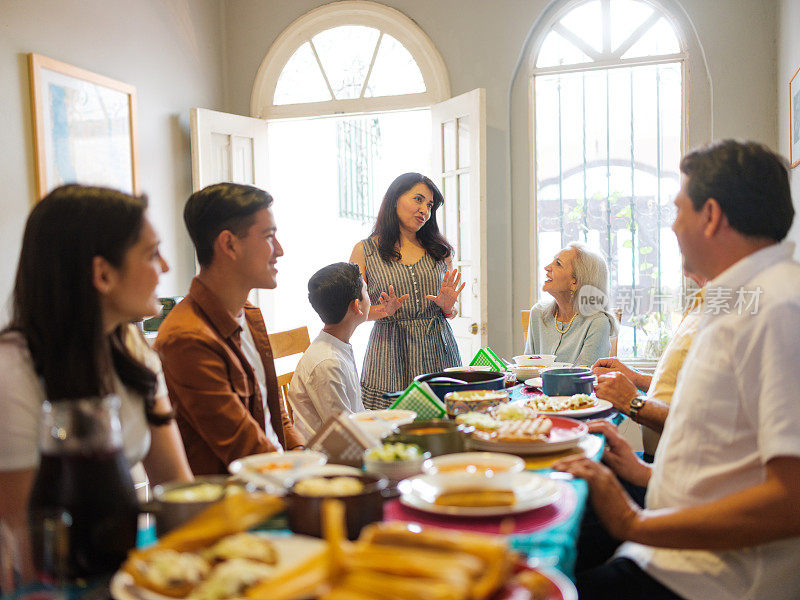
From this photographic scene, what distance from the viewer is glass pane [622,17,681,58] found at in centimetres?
439

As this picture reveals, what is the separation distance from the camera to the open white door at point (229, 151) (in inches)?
178

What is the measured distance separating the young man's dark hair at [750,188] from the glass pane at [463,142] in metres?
3.18

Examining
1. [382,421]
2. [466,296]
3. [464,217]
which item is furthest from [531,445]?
[464,217]

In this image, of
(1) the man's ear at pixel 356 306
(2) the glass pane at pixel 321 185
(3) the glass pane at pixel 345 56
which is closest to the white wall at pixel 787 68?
(1) the man's ear at pixel 356 306

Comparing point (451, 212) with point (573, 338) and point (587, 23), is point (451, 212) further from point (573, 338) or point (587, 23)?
point (573, 338)

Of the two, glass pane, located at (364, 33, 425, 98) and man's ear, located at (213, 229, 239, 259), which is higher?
glass pane, located at (364, 33, 425, 98)

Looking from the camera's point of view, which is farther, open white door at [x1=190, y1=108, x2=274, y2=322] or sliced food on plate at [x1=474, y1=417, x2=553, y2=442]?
open white door at [x1=190, y1=108, x2=274, y2=322]

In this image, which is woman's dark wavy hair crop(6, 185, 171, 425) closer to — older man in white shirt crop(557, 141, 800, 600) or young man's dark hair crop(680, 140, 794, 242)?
older man in white shirt crop(557, 141, 800, 600)

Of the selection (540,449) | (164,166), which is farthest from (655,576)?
(164,166)

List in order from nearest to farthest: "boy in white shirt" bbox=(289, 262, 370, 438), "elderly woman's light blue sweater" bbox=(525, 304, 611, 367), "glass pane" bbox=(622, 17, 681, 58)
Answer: "boy in white shirt" bbox=(289, 262, 370, 438)
"elderly woman's light blue sweater" bbox=(525, 304, 611, 367)
"glass pane" bbox=(622, 17, 681, 58)

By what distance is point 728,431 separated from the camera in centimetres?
124

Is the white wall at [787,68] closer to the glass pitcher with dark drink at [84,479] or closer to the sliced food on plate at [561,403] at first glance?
the sliced food on plate at [561,403]

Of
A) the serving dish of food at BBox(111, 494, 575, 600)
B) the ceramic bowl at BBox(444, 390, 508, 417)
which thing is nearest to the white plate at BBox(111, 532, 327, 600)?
the serving dish of food at BBox(111, 494, 575, 600)

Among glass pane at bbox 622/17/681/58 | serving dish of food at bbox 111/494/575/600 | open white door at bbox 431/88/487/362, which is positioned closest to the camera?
serving dish of food at bbox 111/494/575/600
